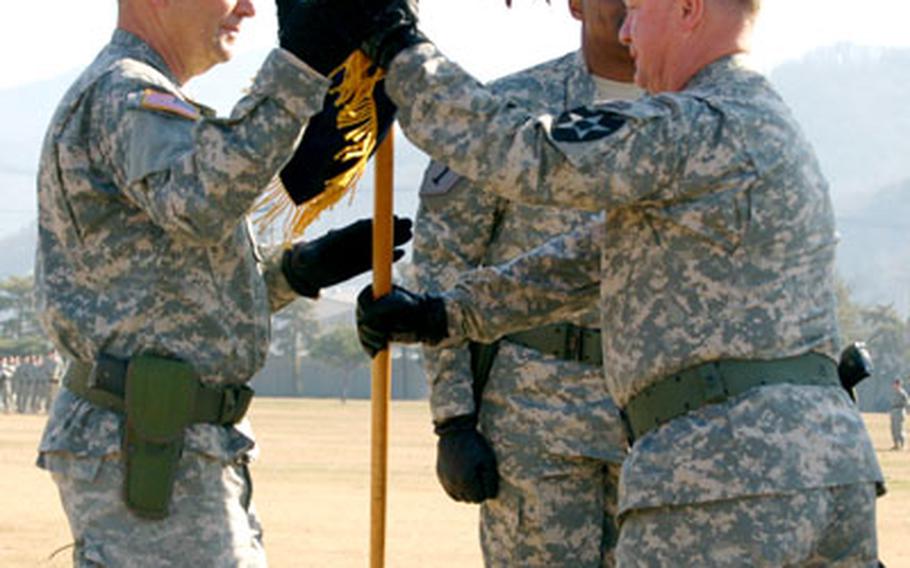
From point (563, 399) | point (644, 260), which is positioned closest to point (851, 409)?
point (644, 260)

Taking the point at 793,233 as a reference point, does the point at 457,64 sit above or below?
above

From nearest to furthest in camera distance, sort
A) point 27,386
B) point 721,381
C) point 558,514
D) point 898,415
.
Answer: point 721,381 → point 558,514 → point 898,415 → point 27,386

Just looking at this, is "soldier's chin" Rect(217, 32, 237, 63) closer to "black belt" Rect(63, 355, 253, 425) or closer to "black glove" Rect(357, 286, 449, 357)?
"black glove" Rect(357, 286, 449, 357)

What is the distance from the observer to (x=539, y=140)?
4105mm

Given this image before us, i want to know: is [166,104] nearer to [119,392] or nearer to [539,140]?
[119,392]

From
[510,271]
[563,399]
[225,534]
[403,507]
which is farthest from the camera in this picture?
[403,507]

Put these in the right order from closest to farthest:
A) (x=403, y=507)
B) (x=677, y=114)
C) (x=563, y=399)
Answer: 1. (x=677, y=114)
2. (x=563, y=399)
3. (x=403, y=507)

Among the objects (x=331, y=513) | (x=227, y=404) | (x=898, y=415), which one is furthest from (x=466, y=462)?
(x=898, y=415)

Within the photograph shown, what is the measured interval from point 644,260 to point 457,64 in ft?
2.07

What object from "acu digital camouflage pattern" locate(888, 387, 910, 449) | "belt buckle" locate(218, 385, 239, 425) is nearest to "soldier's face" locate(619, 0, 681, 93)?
"belt buckle" locate(218, 385, 239, 425)

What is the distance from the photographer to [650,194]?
4.05 metres

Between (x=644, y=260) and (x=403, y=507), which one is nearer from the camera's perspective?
(x=644, y=260)

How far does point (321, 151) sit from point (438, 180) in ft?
3.13

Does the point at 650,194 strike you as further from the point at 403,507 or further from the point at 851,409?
the point at 403,507
